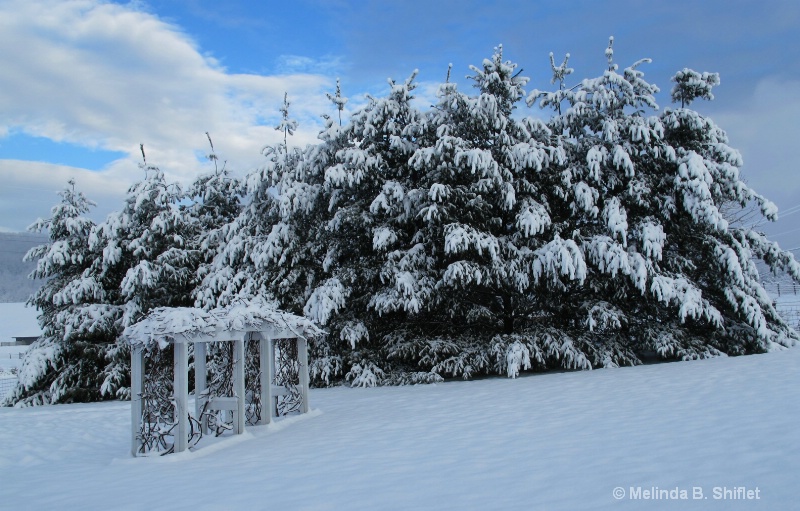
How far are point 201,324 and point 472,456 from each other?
341cm

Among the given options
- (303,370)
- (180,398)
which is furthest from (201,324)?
(303,370)

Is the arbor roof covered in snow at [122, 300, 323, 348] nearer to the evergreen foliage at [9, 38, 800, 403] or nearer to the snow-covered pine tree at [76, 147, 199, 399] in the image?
the evergreen foliage at [9, 38, 800, 403]

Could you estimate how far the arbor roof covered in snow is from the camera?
652 centimetres

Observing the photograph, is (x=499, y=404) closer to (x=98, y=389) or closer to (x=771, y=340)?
(x=771, y=340)

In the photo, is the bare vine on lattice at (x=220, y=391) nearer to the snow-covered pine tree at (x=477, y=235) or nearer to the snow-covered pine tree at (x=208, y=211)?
the snow-covered pine tree at (x=477, y=235)

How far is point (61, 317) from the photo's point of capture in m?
14.5

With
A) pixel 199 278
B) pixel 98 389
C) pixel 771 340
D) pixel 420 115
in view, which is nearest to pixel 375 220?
pixel 420 115

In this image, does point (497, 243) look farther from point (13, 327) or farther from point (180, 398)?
point (13, 327)

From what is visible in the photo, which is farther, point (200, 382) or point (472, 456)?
point (200, 382)

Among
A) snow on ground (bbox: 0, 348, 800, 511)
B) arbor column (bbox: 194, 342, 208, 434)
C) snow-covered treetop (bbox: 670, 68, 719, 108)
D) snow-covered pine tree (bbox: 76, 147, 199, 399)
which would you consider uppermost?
snow-covered treetop (bbox: 670, 68, 719, 108)

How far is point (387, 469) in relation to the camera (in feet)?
17.3

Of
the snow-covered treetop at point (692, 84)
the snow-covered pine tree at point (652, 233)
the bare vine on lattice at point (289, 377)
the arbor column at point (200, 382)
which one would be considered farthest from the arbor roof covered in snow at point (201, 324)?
the snow-covered treetop at point (692, 84)

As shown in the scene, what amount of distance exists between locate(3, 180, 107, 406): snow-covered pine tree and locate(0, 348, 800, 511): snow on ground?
5.25 metres

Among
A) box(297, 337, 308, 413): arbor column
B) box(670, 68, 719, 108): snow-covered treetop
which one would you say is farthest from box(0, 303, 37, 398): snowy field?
box(670, 68, 719, 108): snow-covered treetop
